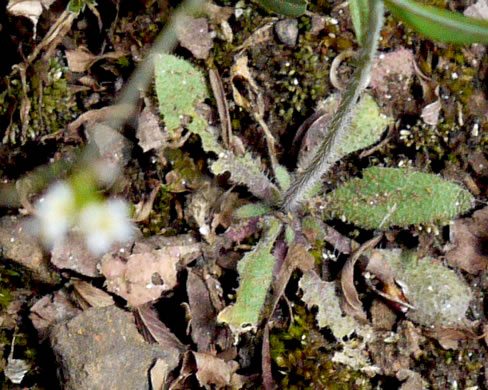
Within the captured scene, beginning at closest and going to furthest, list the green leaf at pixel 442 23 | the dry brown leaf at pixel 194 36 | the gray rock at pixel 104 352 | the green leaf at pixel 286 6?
the green leaf at pixel 442 23 < the green leaf at pixel 286 6 < the gray rock at pixel 104 352 < the dry brown leaf at pixel 194 36

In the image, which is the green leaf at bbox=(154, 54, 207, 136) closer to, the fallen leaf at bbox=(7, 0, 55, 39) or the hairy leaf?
the hairy leaf

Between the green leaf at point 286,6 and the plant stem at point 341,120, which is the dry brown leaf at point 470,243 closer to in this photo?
the plant stem at point 341,120

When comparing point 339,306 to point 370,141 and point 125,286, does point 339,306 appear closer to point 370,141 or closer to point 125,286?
point 370,141

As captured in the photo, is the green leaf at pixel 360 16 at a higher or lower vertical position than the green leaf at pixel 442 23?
lower

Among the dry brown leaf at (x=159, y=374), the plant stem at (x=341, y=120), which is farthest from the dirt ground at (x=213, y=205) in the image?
the plant stem at (x=341, y=120)

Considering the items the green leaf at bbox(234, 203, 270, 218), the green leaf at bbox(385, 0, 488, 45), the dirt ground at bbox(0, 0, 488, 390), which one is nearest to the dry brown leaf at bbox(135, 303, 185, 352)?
the dirt ground at bbox(0, 0, 488, 390)

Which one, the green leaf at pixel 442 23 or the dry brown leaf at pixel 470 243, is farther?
the dry brown leaf at pixel 470 243

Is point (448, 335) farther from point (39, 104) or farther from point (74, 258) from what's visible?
point (39, 104)

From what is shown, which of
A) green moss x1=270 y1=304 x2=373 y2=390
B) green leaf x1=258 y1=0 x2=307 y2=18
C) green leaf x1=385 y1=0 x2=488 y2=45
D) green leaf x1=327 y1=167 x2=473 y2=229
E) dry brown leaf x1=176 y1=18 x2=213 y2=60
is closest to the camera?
green leaf x1=385 y1=0 x2=488 y2=45
